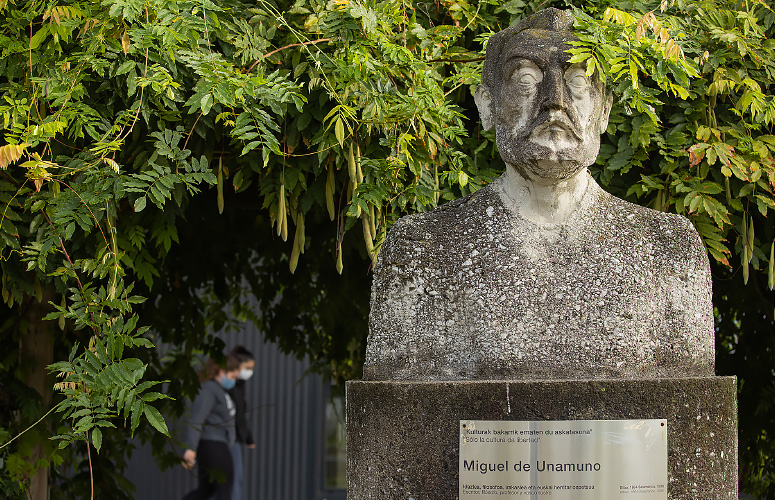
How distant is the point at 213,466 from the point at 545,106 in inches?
188

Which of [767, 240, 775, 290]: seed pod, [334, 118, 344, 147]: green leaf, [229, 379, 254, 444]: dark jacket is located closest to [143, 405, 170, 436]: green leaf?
[334, 118, 344, 147]: green leaf

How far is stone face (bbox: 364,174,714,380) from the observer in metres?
2.38

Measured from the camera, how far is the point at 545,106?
235cm

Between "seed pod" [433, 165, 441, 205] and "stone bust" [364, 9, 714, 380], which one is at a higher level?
"seed pod" [433, 165, 441, 205]

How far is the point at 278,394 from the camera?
358 inches

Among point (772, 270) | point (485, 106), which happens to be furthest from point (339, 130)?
point (772, 270)

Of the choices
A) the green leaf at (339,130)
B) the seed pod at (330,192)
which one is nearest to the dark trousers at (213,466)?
the seed pod at (330,192)

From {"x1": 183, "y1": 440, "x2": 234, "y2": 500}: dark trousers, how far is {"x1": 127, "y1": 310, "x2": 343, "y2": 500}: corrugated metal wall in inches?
93.7

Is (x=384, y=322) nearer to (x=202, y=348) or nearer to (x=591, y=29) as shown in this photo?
(x=591, y=29)

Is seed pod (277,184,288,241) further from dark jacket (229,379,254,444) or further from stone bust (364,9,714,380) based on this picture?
dark jacket (229,379,254,444)

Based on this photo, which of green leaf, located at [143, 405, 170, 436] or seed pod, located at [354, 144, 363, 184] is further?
seed pod, located at [354, 144, 363, 184]

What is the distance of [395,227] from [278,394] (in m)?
6.76

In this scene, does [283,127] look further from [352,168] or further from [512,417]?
[512,417]

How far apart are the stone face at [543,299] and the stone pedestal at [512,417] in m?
0.11
